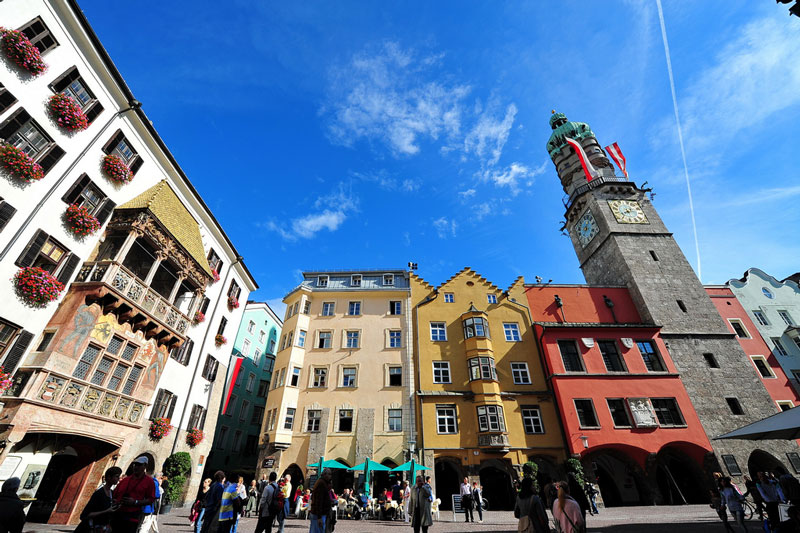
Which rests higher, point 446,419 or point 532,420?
point 446,419

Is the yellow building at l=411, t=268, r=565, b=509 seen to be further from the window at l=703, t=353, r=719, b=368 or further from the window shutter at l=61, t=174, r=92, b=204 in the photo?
the window shutter at l=61, t=174, r=92, b=204

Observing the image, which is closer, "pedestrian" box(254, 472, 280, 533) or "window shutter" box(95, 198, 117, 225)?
"pedestrian" box(254, 472, 280, 533)

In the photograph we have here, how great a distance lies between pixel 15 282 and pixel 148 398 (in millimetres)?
8259

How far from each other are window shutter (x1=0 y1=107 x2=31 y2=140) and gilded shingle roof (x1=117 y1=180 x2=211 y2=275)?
184 inches

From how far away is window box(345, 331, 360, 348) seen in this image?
29938 millimetres

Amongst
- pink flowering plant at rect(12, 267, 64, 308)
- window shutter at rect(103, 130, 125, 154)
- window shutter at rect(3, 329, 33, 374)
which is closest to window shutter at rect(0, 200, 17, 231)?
pink flowering plant at rect(12, 267, 64, 308)

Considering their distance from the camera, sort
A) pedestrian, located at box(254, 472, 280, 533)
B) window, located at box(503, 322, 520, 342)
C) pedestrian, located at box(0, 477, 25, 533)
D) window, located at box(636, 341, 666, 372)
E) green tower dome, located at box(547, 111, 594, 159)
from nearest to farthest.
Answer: pedestrian, located at box(0, 477, 25, 533), pedestrian, located at box(254, 472, 280, 533), window, located at box(636, 341, 666, 372), window, located at box(503, 322, 520, 342), green tower dome, located at box(547, 111, 594, 159)

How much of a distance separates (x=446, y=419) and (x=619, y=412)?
12.3 m

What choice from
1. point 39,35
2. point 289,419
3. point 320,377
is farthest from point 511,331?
point 39,35

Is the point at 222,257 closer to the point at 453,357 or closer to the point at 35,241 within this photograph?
the point at 35,241

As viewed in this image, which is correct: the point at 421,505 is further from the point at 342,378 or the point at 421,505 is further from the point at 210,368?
the point at 210,368

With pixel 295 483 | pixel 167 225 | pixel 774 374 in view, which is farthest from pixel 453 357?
pixel 774 374

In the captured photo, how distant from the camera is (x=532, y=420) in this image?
25.8 m

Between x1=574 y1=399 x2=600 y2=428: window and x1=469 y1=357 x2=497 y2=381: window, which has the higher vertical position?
x1=469 y1=357 x2=497 y2=381: window
